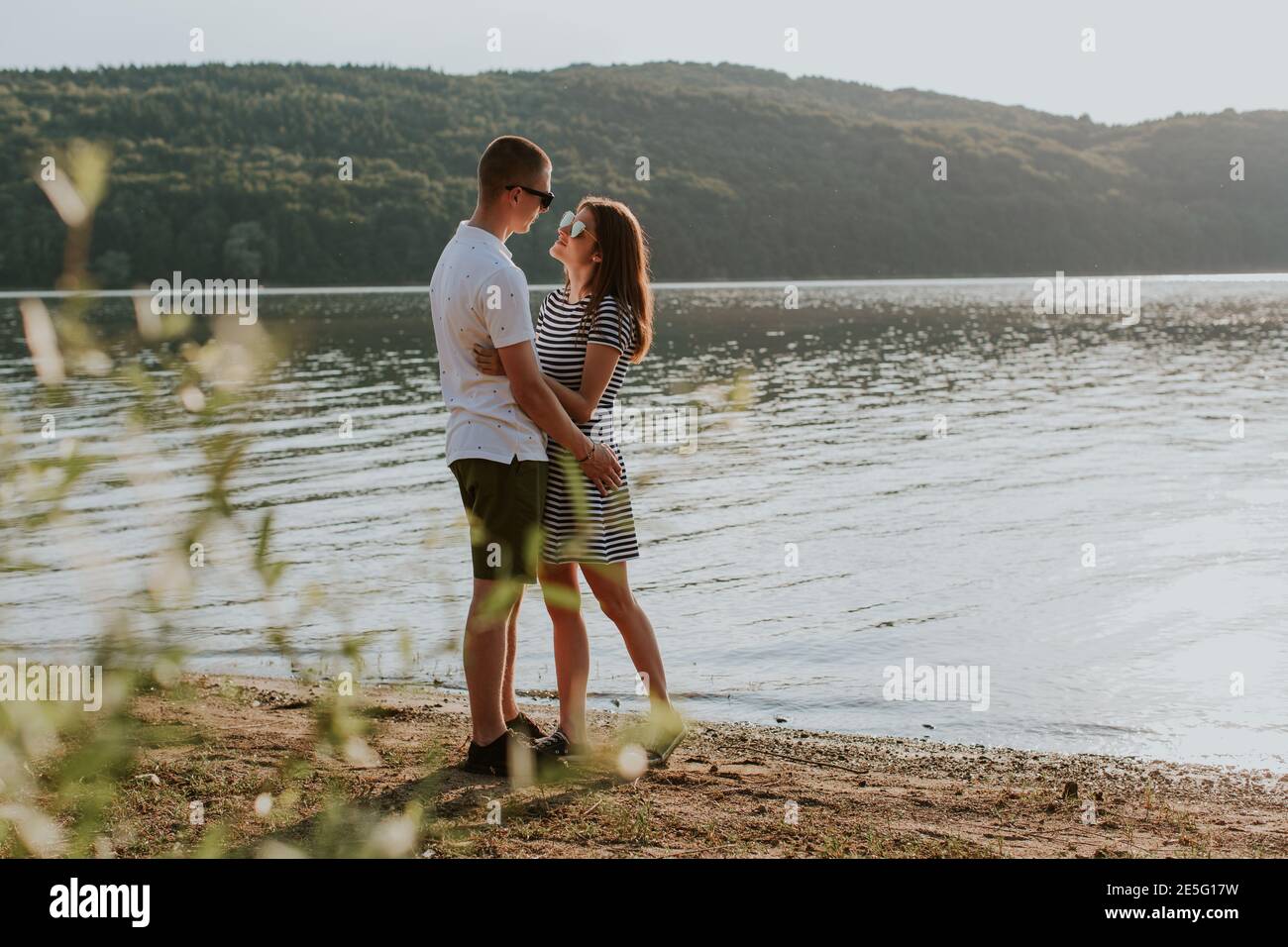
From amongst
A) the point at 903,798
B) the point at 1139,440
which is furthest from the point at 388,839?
the point at 1139,440

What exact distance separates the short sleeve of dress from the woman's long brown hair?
21 mm

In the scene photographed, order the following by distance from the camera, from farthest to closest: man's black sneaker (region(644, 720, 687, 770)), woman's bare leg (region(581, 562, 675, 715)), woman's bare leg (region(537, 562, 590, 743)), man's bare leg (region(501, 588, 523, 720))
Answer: man's black sneaker (region(644, 720, 687, 770))
man's bare leg (region(501, 588, 523, 720))
woman's bare leg (region(537, 562, 590, 743))
woman's bare leg (region(581, 562, 675, 715))

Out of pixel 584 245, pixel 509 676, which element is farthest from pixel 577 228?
pixel 509 676

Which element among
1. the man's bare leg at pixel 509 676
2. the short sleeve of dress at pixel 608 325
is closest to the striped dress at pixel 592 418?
the short sleeve of dress at pixel 608 325

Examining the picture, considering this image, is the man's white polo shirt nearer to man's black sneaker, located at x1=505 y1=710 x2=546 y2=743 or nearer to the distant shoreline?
man's black sneaker, located at x1=505 y1=710 x2=546 y2=743

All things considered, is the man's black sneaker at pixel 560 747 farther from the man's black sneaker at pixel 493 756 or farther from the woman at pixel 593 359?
the man's black sneaker at pixel 493 756

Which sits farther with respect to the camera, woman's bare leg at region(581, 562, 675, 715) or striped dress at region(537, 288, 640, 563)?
woman's bare leg at region(581, 562, 675, 715)

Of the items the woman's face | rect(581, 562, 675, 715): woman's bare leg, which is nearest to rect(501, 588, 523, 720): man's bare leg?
rect(581, 562, 675, 715): woman's bare leg

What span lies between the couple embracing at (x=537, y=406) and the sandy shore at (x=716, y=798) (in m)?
0.41

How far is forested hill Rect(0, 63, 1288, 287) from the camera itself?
341 ft

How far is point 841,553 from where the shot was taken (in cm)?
1412

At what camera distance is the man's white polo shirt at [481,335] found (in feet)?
15.8
